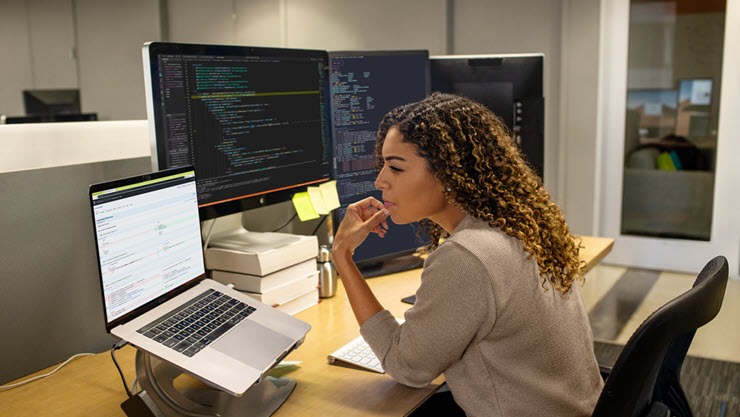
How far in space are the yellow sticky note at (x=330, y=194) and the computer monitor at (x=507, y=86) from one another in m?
0.60

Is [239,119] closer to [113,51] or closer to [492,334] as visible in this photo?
[492,334]

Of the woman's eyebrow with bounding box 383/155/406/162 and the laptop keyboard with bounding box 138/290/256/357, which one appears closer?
the laptop keyboard with bounding box 138/290/256/357

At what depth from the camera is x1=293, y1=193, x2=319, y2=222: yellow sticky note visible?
1998 mm

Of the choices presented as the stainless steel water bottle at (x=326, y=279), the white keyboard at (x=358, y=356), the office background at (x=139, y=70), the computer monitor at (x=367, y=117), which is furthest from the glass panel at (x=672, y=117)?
the white keyboard at (x=358, y=356)

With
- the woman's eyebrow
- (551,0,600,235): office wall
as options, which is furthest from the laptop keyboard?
(551,0,600,235): office wall

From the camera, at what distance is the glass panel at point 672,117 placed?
440 cm

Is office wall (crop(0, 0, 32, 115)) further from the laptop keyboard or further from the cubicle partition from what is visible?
the laptop keyboard

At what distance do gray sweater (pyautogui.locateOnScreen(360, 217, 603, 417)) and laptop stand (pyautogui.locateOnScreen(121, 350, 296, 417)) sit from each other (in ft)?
0.80

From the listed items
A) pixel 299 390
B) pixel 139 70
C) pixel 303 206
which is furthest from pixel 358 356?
pixel 139 70

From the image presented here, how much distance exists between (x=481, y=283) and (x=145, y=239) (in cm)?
63

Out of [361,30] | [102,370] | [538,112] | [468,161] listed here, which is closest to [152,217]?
[102,370]

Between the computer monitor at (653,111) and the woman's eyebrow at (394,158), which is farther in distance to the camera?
the computer monitor at (653,111)

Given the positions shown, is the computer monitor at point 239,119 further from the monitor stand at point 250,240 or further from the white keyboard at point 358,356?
the white keyboard at point 358,356

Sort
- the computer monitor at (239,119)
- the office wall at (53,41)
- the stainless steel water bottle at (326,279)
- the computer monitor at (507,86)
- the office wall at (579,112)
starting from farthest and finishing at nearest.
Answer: the office wall at (53,41), the office wall at (579,112), the computer monitor at (507,86), the stainless steel water bottle at (326,279), the computer monitor at (239,119)
